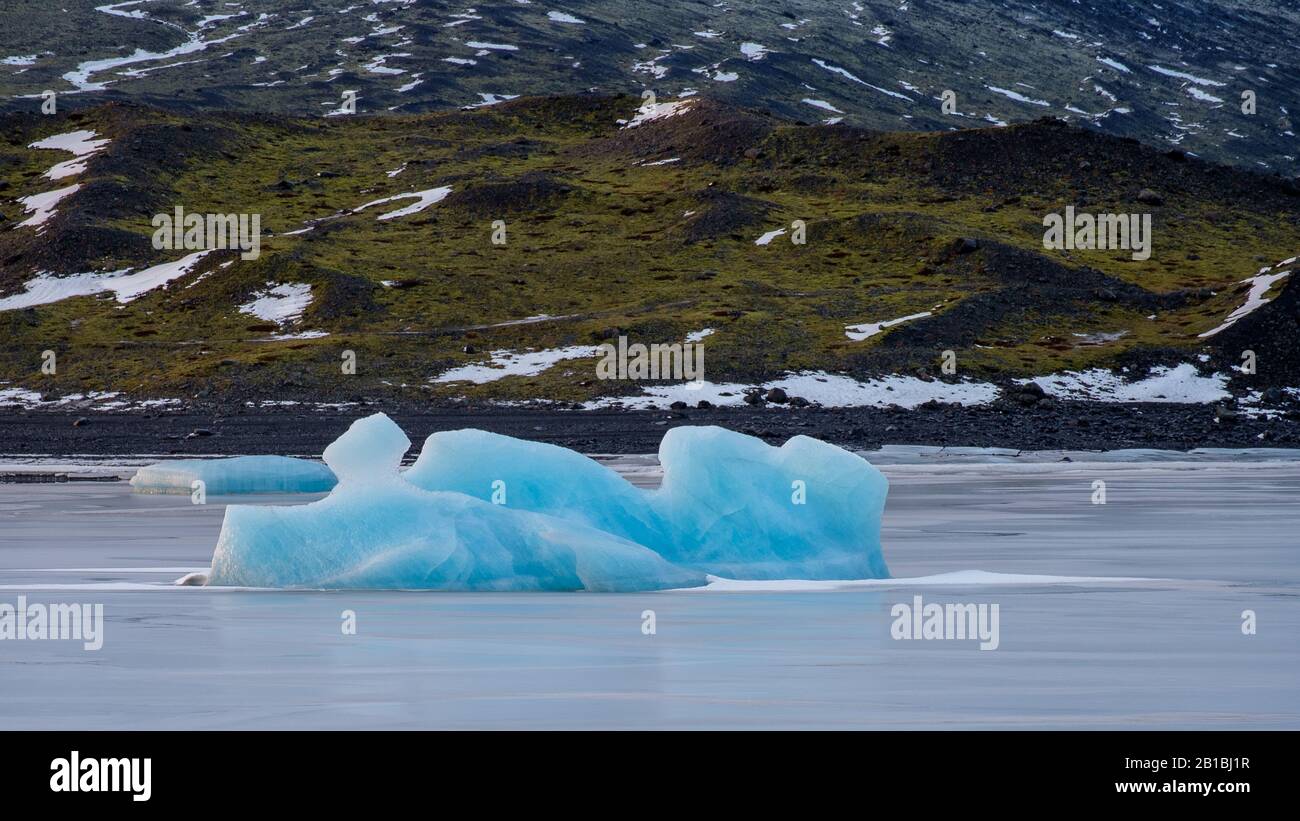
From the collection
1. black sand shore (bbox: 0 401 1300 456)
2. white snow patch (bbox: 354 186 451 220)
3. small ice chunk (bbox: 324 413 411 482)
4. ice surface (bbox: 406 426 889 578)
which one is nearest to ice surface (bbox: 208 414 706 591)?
small ice chunk (bbox: 324 413 411 482)

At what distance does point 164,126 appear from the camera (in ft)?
366

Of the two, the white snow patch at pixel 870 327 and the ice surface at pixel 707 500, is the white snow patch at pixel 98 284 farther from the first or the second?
the ice surface at pixel 707 500

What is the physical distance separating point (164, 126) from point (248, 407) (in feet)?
188

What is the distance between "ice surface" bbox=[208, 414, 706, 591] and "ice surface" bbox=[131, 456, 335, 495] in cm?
1712

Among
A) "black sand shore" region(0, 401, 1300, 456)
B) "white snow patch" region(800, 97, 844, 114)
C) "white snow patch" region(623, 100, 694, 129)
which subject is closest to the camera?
"black sand shore" region(0, 401, 1300, 456)

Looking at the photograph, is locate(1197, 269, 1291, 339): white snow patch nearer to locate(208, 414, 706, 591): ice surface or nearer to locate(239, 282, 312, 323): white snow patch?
locate(239, 282, 312, 323): white snow patch

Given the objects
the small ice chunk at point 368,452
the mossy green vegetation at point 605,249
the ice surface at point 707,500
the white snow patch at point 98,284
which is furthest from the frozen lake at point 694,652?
the white snow patch at point 98,284

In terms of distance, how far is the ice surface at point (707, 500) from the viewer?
17.8 metres

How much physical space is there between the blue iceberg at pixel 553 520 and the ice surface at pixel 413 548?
0.01 meters

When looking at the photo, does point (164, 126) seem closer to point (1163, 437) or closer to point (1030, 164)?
point (1030, 164)

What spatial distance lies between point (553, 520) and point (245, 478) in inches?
717

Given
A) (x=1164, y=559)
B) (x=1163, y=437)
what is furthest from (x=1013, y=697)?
(x=1163, y=437)

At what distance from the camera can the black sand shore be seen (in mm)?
47594

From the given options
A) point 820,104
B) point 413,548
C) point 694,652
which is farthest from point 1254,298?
point 820,104
